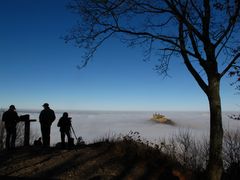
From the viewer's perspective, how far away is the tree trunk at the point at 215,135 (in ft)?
30.1

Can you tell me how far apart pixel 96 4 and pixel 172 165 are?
6.78 meters

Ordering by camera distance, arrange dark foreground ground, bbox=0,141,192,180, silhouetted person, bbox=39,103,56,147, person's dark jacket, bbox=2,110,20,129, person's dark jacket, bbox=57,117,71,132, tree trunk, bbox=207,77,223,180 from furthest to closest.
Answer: silhouetted person, bbox=39,103,56,147 → person's dark jacket, bbox=57,117,71,132 → person's dark jacket, bbox=2,110,20,129 → dark foreground ground, bbox=0,141,192,180 → tree trunk, bbox=207,77,223,180

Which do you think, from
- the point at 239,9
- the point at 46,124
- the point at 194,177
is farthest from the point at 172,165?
the point at 46,124

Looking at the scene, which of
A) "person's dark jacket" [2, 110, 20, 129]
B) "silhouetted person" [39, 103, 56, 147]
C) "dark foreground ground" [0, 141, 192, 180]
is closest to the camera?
"dark foreground ground" [0, 141, 192, 180]

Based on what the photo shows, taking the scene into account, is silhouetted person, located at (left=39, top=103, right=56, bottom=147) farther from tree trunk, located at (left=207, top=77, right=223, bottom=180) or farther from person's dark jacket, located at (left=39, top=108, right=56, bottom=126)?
tree trunk, located at (left=207, top=77, right=223, bottom=180)

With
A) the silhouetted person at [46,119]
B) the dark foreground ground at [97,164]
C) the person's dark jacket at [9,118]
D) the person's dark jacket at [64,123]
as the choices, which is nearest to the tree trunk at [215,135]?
the dark foreground ground at [97,164]

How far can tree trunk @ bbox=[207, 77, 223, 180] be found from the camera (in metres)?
9.18

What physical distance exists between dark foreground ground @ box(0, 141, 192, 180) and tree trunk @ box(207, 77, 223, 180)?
1006 mm

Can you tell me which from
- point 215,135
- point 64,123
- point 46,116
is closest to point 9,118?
point 46,116

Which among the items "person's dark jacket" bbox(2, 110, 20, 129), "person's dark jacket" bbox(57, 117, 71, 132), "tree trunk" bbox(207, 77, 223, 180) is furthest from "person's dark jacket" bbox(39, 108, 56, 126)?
"tree trunk" bbox(207, 77, 223, 180)

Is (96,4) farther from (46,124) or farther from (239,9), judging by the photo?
(46,124)

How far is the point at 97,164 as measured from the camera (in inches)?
414

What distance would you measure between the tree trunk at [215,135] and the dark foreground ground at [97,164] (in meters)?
1.01

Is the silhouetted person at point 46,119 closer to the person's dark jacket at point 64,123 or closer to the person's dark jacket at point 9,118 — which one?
the person's dark jacket at point 64,123
